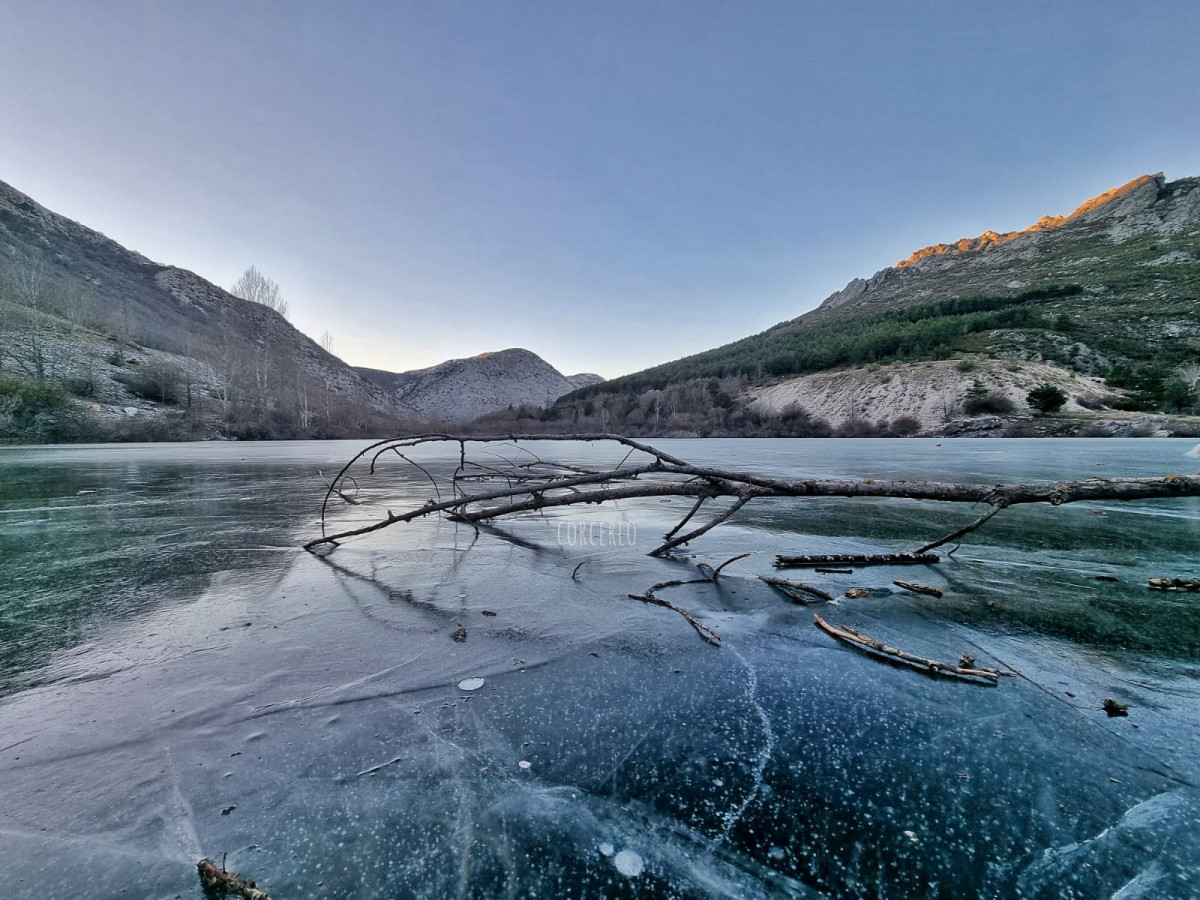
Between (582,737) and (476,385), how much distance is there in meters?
123

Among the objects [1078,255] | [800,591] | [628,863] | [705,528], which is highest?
[1078,255]

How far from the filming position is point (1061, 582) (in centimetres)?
341

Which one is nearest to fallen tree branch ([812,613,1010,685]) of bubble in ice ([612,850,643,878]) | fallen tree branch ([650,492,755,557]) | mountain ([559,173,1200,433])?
fallen tree branch ([650,492,755,557])

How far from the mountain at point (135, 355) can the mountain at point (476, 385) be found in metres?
18.6

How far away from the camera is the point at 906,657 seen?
226 centimetres

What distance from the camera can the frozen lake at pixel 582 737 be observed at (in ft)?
3.76

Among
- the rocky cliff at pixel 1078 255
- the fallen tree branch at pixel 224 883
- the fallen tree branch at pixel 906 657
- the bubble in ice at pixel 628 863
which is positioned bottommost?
the fallen tree branch at pixel 906 657

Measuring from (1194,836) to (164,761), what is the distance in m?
3.17

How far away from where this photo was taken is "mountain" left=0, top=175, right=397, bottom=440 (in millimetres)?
29375

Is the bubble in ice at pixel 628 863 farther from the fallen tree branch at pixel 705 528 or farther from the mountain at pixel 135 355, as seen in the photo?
the mountain at pixel 135 355

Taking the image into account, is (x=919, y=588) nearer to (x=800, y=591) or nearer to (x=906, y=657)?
(x=800, y=591)

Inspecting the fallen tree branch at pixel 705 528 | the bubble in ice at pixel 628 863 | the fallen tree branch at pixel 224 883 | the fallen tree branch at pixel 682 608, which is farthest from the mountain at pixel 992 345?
the fallen tree branch at pixel 224 883

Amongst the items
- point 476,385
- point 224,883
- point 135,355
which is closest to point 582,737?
point 224,883

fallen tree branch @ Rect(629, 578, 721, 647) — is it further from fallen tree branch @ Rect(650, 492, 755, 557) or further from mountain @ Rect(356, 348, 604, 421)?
mountain @ Rect(356, 348, 604, 421)
